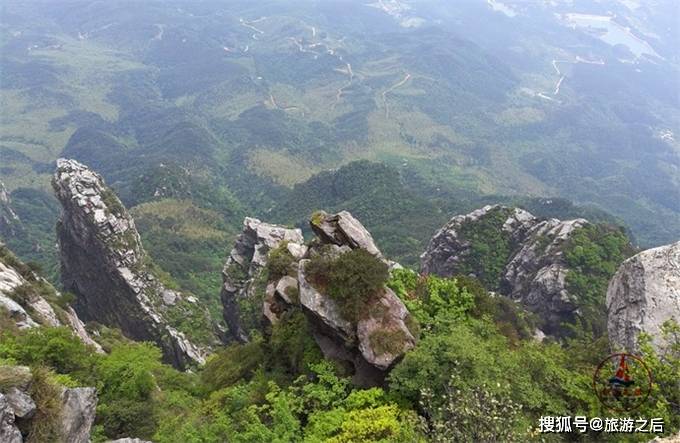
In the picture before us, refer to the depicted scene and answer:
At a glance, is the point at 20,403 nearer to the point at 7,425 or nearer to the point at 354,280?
the point at 7,425

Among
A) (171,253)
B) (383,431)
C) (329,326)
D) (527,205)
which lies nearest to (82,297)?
(171,253)

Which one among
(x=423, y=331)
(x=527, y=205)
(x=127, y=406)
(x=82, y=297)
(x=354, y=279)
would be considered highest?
(x=354, y=279)

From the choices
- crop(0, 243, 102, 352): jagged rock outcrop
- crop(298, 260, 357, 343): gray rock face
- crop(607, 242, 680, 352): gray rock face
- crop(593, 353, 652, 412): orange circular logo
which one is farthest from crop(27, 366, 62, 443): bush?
crop(607, 242, 680, 352): gray rock face

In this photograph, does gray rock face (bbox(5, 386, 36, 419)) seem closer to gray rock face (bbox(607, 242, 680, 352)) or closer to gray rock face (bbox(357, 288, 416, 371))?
gray rock face (bbox(357, 288, 416, 371))

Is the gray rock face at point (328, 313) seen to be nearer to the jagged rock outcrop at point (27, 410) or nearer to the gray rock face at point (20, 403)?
the jagged rock outcrop at point (27, 410)

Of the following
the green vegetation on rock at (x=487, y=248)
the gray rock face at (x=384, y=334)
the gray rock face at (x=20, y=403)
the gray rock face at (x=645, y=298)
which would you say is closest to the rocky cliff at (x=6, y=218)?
the green vegetation on rock at (x=487, y=248)

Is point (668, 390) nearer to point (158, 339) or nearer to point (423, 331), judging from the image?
point (423, 331)
